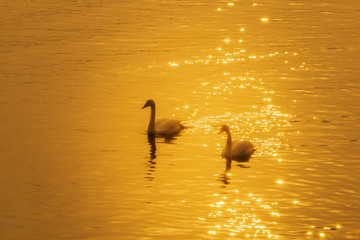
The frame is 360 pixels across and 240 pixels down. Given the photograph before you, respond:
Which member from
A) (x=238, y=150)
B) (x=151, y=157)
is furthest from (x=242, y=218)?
(x=151, y=157)

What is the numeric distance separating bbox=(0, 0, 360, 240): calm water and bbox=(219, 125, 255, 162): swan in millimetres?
330

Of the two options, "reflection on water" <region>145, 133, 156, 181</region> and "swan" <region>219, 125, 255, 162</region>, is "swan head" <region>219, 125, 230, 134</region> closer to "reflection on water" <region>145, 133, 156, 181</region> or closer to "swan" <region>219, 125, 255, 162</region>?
"swan" <region>219, 125, 255, 162</region>

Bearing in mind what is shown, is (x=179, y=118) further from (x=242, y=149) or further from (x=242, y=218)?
(x=242, y=218)

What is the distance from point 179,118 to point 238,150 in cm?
467

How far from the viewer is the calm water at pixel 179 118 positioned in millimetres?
21031

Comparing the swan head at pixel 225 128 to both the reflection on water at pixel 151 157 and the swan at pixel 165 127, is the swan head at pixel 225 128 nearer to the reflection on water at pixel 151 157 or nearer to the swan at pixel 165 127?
the reflection on water at pixel 151 157

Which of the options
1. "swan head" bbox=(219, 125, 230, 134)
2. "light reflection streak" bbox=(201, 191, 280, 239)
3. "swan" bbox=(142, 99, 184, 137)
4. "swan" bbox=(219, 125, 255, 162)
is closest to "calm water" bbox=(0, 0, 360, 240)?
"light reflection streak" bbox=(201, 191, 280, 239)

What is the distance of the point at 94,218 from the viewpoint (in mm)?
21031

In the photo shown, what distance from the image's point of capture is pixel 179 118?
29.8 m

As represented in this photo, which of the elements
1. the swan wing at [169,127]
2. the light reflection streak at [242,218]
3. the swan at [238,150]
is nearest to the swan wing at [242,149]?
the swan at [238,150]

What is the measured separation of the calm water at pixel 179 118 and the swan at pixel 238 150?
330 mm

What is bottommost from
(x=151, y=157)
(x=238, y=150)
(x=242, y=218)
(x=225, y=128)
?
(x=242, y=218)

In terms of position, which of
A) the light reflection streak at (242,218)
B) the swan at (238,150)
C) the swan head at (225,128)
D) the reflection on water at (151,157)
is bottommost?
the light reflection streak at (242,218)

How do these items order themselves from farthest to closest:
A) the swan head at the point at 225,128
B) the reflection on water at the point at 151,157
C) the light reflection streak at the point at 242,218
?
the swan head at the point at 225,128, the reflection on water at the point at 151,157, the light reflection streak at the point at 242,218
